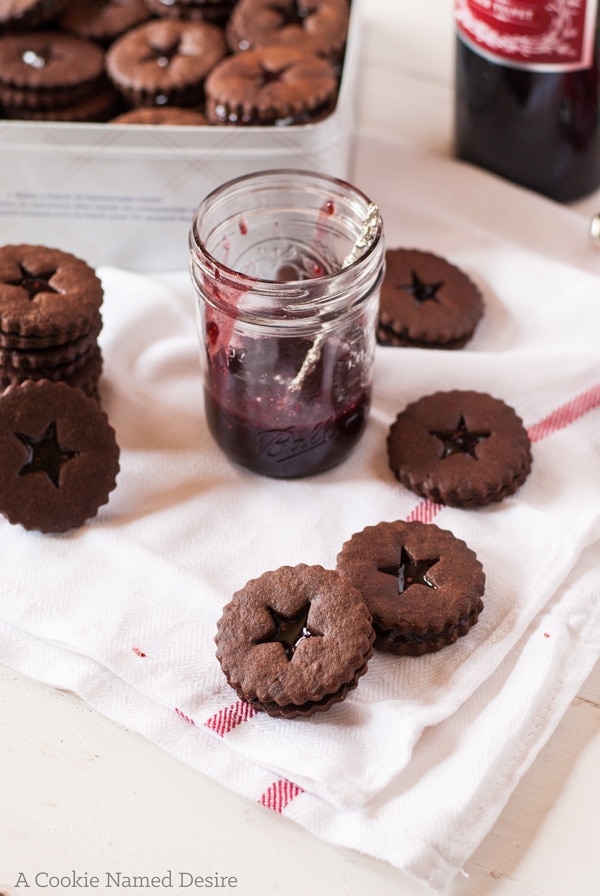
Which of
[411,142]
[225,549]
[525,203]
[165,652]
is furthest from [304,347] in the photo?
[411,142]

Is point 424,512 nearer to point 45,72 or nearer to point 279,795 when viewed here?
point 279,795

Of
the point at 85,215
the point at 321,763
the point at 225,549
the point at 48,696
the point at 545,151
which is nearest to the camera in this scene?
the point at 321,763

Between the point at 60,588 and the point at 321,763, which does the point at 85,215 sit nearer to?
the point at 60,588

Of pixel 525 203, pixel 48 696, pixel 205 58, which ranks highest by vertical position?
pixel 205 58

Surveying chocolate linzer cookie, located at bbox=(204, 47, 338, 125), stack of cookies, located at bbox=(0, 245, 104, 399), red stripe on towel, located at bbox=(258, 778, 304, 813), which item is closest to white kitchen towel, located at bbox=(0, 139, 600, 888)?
red stripe on towel, located at bbox=(258, 778, 304, 813)

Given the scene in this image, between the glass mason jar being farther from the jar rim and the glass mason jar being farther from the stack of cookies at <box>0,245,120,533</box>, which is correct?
the stack of cookies at <box>0,245,120,533</box>

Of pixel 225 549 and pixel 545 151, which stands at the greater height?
pixel 545 151
